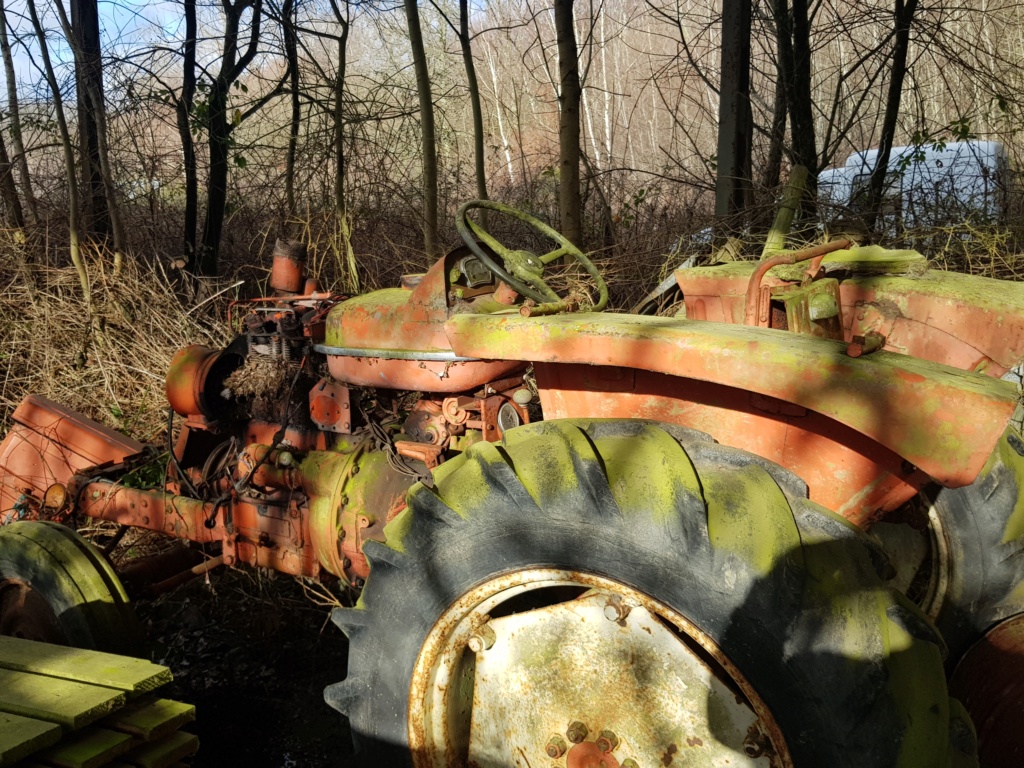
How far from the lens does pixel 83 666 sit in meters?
1.96

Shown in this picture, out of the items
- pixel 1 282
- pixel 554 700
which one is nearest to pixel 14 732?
pixel 554 700

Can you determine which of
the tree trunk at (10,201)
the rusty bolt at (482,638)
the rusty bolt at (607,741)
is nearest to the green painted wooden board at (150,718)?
the rusty bolt at (482,638)

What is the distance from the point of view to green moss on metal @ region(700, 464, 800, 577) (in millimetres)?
1328

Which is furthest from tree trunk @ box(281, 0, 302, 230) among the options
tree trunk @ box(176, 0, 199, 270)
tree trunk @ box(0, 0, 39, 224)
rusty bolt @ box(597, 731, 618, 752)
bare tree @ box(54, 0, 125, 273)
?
rusty bolt @ box(597, 731, 618, 752)

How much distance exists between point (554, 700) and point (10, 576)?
6.64 feet

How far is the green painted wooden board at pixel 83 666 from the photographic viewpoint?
73.4 inches

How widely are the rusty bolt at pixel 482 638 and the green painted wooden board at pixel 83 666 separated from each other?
31.0 inches

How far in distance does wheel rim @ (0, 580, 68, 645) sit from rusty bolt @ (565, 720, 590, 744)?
1801mm

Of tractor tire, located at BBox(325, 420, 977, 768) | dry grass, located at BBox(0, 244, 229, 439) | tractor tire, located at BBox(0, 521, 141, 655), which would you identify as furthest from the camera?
dry grass, located at BBox(0, 244, 229, 439)

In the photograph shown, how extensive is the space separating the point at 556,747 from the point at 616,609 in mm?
332

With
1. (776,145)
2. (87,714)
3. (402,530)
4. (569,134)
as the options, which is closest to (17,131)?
(569,134)

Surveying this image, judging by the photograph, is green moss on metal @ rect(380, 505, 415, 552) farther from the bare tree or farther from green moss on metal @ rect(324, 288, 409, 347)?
the bare tree

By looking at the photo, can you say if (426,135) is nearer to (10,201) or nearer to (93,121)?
(93,121)

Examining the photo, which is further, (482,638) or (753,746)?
(482,638)
